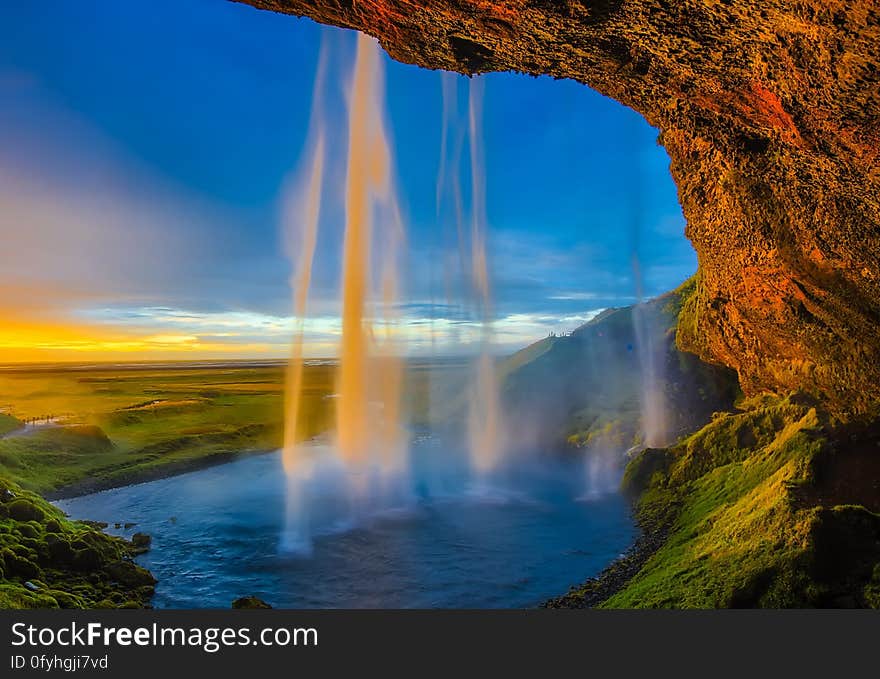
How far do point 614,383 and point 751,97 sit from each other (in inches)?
2374

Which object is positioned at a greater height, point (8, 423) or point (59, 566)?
point (8, 423)

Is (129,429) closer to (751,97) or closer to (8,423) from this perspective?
(8,423)

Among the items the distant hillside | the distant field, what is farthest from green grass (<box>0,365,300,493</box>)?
the distant hillside

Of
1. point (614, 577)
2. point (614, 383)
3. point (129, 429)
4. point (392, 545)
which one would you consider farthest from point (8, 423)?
point (614, 383)

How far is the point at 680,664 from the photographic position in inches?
412

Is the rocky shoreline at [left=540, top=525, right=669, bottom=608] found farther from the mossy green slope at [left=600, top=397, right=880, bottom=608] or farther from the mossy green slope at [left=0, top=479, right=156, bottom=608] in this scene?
the mossy green slope at [left=0, top=479, right=156, bottom=608]

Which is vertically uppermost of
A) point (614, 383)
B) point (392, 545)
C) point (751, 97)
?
point (614, 383)

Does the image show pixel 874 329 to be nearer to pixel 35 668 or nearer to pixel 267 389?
pixel 35 668

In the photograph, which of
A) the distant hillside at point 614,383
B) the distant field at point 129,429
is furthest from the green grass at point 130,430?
the distant hillside at point 614,383

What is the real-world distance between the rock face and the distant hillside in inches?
1026

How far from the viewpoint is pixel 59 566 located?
20188 millimetres

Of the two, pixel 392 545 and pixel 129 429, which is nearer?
pixel 392 545

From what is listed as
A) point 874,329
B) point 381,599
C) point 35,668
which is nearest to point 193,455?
point 381,599

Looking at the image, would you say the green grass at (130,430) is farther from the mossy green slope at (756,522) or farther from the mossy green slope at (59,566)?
the mossy green slope at (756,522)
